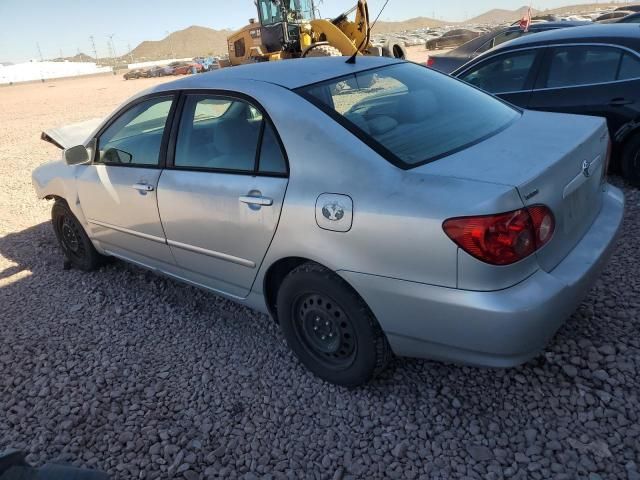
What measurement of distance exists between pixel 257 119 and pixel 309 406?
61.4 inches

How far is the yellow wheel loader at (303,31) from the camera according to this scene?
1434 cm

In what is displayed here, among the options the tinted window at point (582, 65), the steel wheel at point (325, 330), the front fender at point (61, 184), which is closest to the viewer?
the steel wheel at point (325, 330)

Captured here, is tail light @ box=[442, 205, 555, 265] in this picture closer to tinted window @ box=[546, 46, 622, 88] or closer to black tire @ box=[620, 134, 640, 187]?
black tire @ box=[620, 134, 640, 187]

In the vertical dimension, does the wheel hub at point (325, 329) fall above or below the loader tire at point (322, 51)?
below

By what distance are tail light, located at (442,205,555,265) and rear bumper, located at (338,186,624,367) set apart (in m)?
0.14

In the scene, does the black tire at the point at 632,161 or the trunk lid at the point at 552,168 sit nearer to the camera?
the trunk lid at the point at 552,168

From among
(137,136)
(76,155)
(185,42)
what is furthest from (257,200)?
(185,42)

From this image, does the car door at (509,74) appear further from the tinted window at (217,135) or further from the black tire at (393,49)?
the black tire at (393,49)

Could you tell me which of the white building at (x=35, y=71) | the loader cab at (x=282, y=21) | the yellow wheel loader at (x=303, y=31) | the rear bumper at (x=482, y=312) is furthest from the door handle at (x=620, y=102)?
the white building at (x=35, y=71)

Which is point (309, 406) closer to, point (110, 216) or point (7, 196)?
point (110, 216)

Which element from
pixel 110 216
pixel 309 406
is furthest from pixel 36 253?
pixel 309 406

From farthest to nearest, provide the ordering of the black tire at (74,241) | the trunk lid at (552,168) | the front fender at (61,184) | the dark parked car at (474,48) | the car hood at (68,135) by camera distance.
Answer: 1. the dark parked car at (474,48)
2. the car hood at (68,135)
3. the black tire at (74,241)
4. the front fender at (61,184)
5. the trunk lid at (552,168)

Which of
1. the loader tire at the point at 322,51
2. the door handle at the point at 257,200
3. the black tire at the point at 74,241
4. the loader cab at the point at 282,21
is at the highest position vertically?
the loader cab at the point at 282,21

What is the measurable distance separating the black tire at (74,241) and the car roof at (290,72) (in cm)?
171
